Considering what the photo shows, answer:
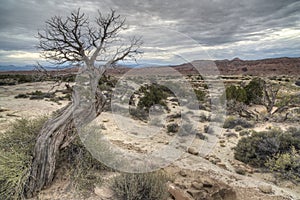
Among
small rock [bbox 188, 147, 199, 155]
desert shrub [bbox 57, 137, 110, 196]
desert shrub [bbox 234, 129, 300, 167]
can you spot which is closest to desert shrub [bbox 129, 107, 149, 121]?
small rock [bbox 188, 147, 199, 155]

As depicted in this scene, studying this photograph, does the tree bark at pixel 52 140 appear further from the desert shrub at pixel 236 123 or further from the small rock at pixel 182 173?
the desert shrub at pixel 236 123

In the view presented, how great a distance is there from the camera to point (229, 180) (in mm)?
5523

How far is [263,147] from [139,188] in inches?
194

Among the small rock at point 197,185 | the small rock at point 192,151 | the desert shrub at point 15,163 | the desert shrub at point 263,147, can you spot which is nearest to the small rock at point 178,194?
the small rock at point 197,185

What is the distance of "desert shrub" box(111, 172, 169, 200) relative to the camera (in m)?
3.83

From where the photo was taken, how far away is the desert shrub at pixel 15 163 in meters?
3.92

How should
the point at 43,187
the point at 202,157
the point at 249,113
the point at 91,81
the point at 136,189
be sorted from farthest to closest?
1. the point at 249,113
2. the point at 202,157
3. the point at 91,81
4. the point at 43,187
5. the point at 136,189

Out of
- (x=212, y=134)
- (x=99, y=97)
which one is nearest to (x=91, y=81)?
(x=99, y=97)

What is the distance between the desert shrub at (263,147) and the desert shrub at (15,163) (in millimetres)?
6300

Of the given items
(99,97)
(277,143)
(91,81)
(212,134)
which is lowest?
(212,134)

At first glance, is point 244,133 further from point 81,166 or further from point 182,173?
point 81,166

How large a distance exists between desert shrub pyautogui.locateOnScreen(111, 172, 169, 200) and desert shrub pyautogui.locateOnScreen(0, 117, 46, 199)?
5.73 ft

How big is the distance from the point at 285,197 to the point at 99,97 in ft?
15.8

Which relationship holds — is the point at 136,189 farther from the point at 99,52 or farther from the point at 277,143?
the point at 277,143
